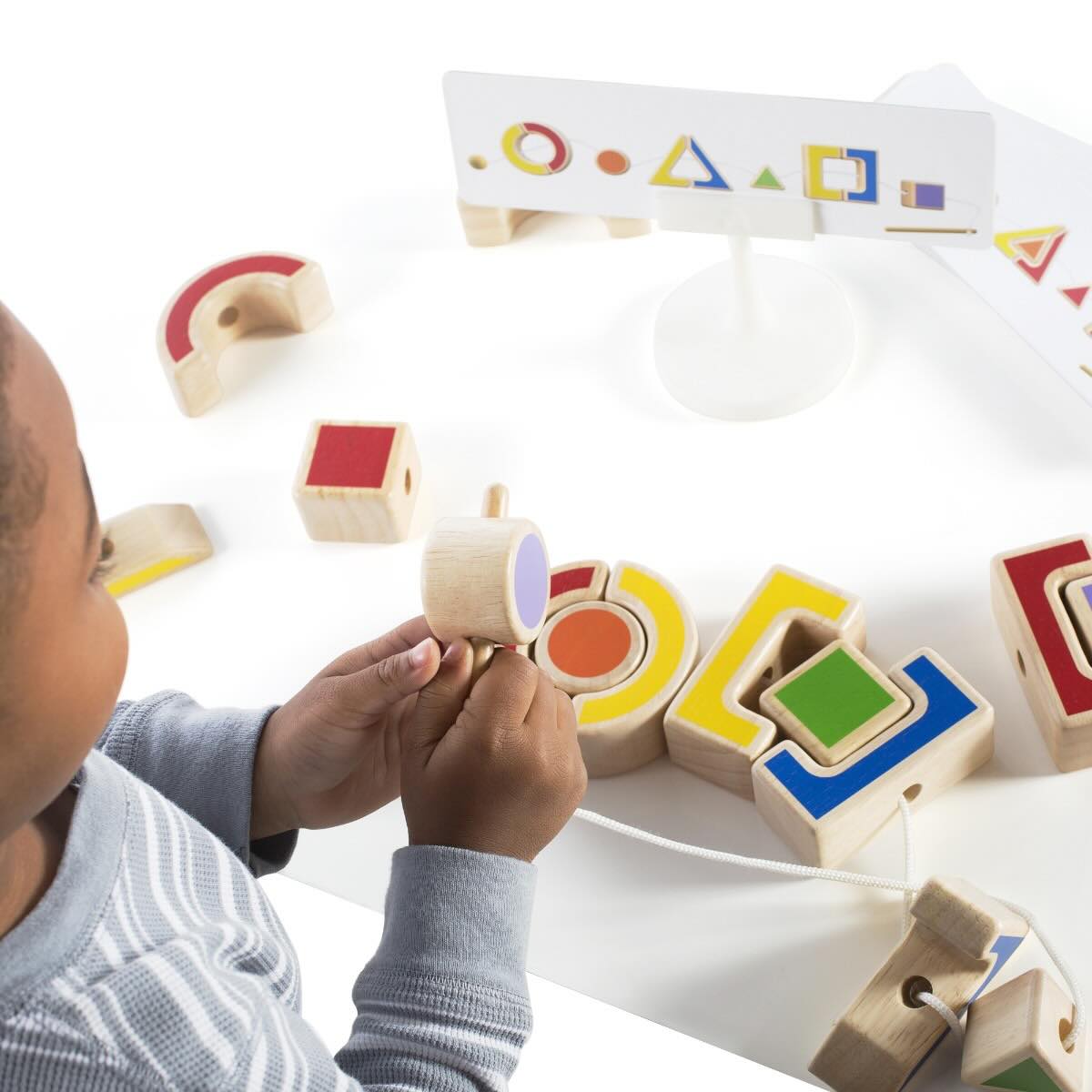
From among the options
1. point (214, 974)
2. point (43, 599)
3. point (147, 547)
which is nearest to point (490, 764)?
point (214, 974)

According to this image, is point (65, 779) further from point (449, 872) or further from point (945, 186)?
point (945, 186)

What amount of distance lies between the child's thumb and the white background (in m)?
0.16

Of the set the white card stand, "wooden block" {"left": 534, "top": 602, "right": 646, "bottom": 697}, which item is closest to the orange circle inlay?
"wooden block" {"left": 534, "top": 602, "right": 646, "bottom": 697}

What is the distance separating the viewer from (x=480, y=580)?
0.73 m

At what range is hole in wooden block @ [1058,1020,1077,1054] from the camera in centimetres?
73

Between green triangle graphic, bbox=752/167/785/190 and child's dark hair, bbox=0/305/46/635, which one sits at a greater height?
child's dark hair, bbox=0/305/46/635

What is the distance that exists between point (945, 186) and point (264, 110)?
74 centimetres

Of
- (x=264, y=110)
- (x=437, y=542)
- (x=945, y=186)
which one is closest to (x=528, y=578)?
(x=437, y=542)

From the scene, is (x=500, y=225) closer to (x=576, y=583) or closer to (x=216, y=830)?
(x=576, y=583)

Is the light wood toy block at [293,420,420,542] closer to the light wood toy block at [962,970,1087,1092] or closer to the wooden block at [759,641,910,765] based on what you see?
the wooden block at [759,641,910,765]

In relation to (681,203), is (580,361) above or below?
below

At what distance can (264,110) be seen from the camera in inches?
55.3

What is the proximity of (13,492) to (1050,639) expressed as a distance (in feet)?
1.99

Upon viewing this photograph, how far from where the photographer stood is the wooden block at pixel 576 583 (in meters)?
0.92
